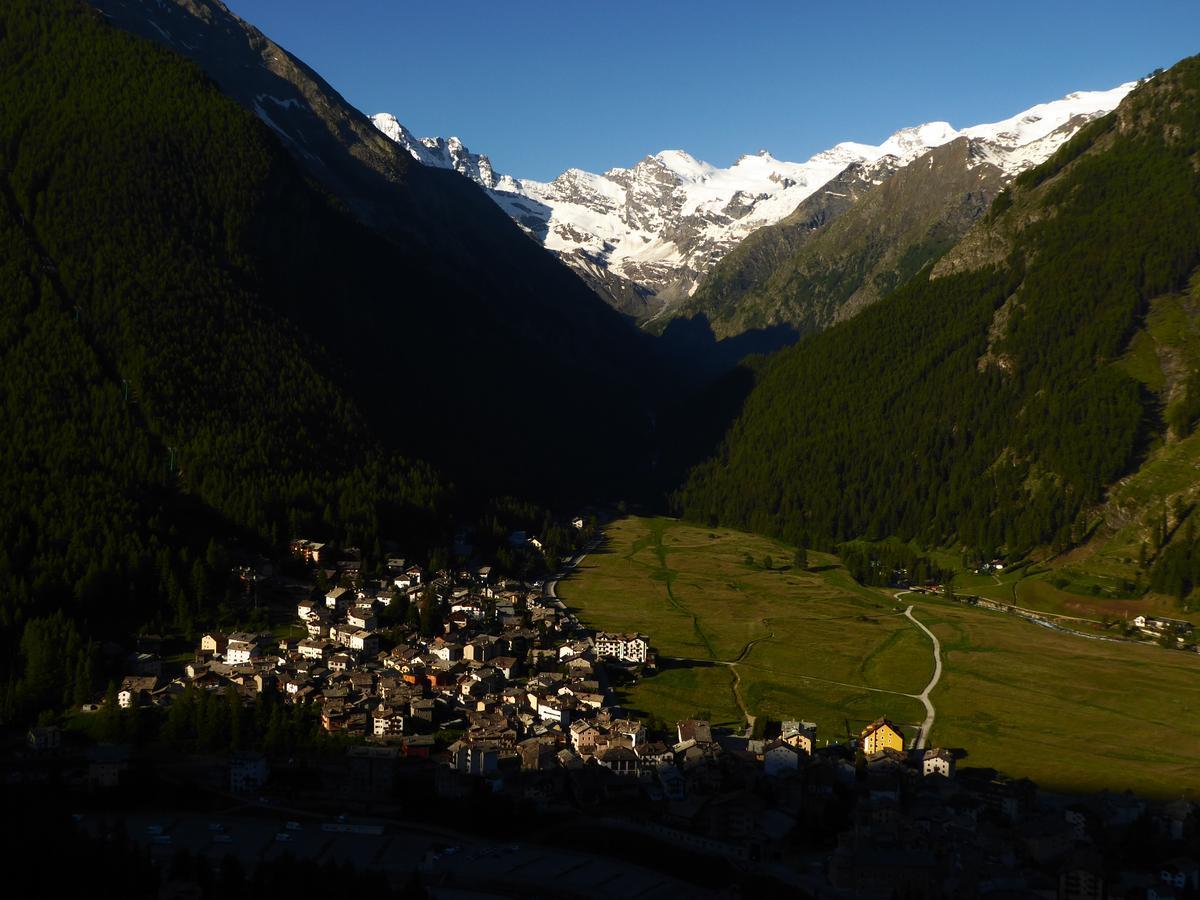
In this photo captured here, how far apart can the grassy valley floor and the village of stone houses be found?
5640mm

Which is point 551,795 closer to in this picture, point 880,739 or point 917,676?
point 880,739

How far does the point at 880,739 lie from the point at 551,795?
101 ft

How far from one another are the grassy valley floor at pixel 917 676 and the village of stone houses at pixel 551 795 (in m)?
5.64

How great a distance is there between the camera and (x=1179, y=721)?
121 m

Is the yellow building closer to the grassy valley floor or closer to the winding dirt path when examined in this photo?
the winding dirt path

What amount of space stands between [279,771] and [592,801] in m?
24.0

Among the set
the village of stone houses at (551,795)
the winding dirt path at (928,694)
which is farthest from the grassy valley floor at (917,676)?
the village of stone houses at (551,795)

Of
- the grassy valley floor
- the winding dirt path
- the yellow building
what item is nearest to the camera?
the yellow building

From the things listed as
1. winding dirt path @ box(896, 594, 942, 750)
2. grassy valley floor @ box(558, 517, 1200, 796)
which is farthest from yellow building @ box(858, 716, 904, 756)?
grassy valley floor @ box(558, 517, 1200, 796)

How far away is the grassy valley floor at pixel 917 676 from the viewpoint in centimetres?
11219

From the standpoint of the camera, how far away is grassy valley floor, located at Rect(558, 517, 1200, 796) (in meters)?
112

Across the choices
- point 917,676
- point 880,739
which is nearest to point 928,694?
point 917,676

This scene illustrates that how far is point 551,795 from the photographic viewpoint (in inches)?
3698

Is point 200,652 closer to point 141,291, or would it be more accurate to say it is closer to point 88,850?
point 88,850
